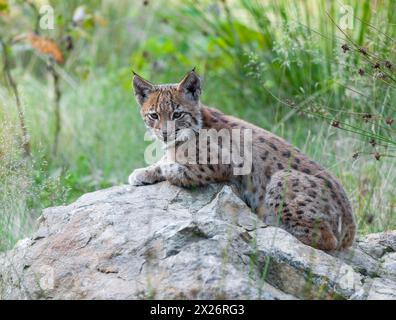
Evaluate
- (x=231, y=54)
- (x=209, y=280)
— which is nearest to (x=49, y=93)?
(x=231, y=54)

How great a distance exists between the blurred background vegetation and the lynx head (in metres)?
0.58

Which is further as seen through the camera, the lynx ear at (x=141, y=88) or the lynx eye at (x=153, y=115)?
the lynx ear at (x=141, y=88)

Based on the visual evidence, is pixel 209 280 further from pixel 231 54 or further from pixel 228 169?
pixel 231 54

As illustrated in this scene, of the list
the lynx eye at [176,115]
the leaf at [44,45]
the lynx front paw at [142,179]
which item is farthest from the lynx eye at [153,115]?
the leaf at [44,45]

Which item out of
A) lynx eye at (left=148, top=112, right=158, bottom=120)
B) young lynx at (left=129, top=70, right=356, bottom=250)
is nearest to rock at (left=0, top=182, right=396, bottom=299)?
young lynx at (left=129, top=70, right=356, bottom=250)

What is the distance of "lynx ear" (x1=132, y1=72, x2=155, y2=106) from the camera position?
18.4 ft

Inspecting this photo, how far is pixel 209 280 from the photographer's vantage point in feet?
12.3

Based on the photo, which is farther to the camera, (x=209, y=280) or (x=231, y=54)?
(x=231, y=54)

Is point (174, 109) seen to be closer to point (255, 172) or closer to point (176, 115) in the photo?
point (176, 115)

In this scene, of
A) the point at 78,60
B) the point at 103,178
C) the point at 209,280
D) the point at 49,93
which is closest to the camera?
the point at 209,280

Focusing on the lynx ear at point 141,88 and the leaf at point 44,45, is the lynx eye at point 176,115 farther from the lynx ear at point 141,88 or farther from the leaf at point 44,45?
the leaf at point 44,45

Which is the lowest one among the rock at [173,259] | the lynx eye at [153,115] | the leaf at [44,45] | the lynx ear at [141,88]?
the rock at [173,259]

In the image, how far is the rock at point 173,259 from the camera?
150 inches
